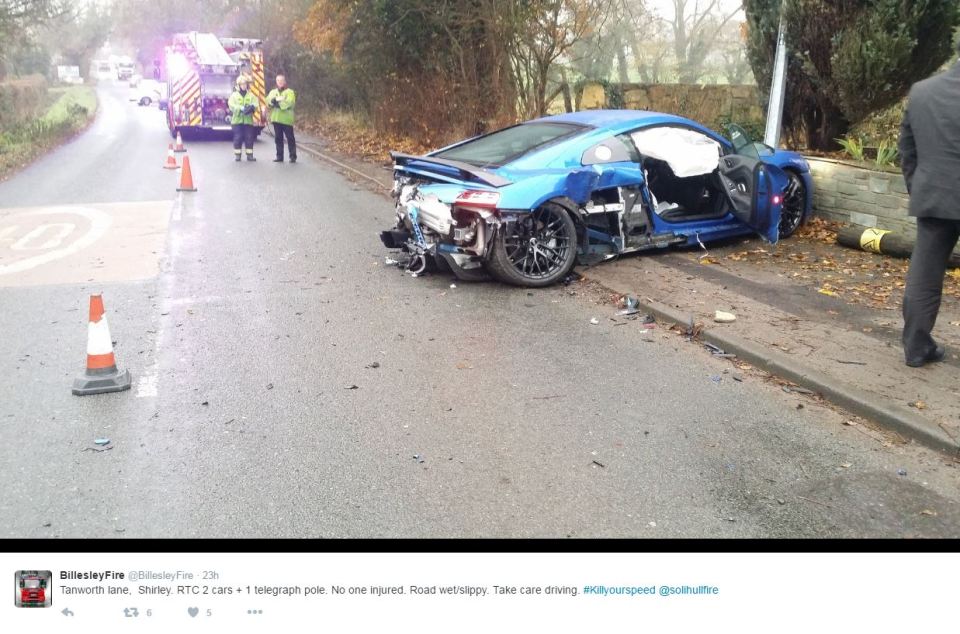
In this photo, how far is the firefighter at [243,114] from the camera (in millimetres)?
16969

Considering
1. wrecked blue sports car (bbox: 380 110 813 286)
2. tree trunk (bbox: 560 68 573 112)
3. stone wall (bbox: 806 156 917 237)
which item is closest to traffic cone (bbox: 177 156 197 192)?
wrecked blue sports car (bbox: 380 110 813 286)

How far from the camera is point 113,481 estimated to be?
369cm

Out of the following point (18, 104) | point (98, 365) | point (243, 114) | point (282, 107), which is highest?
point (18, 104)

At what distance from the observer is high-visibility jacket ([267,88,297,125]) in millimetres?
16797

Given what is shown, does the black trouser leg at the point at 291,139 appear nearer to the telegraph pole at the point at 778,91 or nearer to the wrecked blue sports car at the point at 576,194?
the wrecked blue sports car at the point at 576,194

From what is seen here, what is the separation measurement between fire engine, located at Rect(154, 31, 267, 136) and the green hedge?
193 inches

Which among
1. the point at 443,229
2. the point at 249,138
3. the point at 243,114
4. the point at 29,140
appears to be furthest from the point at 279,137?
the point at 443,229

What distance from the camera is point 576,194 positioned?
23.6 ft

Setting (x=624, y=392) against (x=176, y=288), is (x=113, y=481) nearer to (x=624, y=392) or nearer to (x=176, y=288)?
(x=624, y=392)

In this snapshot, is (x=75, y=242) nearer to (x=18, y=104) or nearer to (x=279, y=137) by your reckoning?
(x=279, y=137)

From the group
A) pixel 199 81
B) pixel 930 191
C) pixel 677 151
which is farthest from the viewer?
pixel 199 81

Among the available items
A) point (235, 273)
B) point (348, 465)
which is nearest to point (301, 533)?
point (348, 465)

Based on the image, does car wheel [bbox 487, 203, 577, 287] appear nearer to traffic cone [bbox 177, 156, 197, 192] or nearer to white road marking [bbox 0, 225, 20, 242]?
white road marking [bbox 0, 225, 20, 242]
